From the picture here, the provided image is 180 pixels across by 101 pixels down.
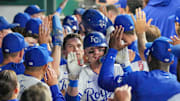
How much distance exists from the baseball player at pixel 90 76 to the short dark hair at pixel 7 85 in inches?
49.2

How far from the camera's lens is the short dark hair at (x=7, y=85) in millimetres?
3512

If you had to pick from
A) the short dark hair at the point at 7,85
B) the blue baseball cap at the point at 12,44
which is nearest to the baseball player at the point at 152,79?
the short dark hair at the point at 7,85

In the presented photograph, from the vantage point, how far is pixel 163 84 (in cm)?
374

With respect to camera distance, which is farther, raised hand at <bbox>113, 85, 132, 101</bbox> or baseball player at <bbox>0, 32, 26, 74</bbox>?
baseball player at <bbox>0, 32, 26, 74</bbox>

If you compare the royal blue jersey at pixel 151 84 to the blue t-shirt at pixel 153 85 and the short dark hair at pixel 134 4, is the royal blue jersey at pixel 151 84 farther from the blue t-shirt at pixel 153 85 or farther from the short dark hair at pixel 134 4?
the short dark hair at pixel 134 4

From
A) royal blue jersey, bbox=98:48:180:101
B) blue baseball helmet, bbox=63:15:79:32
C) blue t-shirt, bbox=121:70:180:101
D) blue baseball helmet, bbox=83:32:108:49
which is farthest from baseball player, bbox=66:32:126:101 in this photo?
blue baseball helmet, bbox=63:15:79:32

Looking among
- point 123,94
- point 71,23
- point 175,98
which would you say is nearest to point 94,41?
point 175,98

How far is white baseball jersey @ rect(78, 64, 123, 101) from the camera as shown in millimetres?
→ 4676

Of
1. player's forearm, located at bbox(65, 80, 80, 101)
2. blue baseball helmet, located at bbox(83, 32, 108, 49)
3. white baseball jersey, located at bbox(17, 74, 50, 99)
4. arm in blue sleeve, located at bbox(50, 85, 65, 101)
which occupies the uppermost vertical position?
blue baseball helmet, located at bbox(83, 32, 108, 49)

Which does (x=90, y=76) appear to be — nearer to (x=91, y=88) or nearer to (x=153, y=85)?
(x=91, y=88)

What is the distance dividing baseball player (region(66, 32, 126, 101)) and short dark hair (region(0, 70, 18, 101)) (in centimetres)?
125

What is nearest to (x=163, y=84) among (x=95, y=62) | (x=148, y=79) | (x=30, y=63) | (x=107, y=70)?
(x=148, y=79)

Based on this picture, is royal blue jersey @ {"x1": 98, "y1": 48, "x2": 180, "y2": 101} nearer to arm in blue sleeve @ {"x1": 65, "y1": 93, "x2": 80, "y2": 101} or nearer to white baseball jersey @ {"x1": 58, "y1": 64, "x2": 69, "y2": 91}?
arm in blue sleeve @ {"x1": 65, "y1": 93, "x2": 80, "y2": 101}

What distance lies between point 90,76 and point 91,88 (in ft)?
0.56
